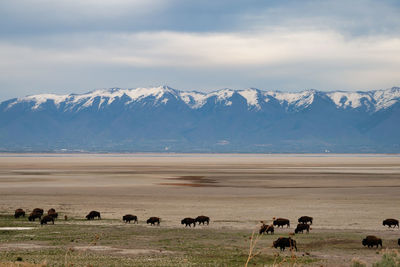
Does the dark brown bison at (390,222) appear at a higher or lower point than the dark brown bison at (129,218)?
lower

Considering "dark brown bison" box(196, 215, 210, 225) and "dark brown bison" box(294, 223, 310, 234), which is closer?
"dark brown bison" box(294, 223, 310, 234)

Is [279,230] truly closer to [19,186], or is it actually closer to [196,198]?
[196,198]

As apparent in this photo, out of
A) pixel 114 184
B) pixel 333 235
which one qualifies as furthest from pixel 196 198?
pixel 333 235

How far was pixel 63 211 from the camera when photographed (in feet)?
147

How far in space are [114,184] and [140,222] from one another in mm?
34217

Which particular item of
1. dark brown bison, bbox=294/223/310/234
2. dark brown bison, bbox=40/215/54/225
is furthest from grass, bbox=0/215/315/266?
dark brown bison, bbox=294/223/310/234

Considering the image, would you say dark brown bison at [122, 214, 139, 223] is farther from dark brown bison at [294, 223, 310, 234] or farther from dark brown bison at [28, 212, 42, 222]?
dark brown bison at [294, 223, 310, 234]

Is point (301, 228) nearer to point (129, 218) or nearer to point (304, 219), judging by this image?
point (304, 219)

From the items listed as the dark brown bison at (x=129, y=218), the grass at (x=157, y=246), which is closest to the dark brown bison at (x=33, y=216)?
the grass at (x=157, y=246)

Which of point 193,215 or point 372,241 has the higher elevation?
point 193,215

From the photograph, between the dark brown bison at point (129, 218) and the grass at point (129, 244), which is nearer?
→ the grass at point (129, 244)

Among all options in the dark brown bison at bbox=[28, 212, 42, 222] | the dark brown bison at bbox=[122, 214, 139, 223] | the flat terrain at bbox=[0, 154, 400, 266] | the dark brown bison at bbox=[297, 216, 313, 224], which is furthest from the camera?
the dark brown bison at bbox=[28, 212, 42, 222]

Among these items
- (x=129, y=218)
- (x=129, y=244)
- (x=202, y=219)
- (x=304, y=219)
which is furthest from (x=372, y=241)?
(x=129, y=218)

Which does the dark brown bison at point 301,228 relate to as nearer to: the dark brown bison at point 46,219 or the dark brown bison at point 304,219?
the dark brown bison at point 304,219
